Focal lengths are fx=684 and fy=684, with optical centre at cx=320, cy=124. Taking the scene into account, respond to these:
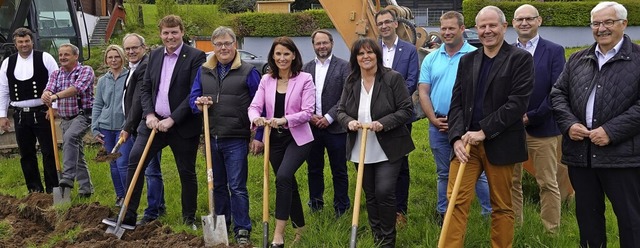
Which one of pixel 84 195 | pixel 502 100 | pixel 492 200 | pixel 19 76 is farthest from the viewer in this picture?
pixel 84 195

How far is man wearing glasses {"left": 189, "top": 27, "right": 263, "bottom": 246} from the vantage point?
5.51 meters

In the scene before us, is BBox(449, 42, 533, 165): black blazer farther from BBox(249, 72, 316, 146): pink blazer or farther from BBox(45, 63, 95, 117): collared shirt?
BBox(45, 63, 95, 117): collared shirt

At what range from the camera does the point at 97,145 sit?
10.2m

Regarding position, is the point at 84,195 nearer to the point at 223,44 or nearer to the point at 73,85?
the point at 73,85

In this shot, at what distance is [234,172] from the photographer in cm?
557

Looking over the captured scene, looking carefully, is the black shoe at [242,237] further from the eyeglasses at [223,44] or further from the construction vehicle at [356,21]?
the construction vehicle at [356,21]

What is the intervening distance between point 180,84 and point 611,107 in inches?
134

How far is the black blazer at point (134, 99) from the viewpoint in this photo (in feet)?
20.0

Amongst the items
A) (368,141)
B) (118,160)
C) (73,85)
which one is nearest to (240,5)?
(73,85)

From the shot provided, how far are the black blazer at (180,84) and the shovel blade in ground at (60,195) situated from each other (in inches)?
64.9

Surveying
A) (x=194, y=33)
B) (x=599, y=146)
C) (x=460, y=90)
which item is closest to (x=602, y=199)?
(x=599, y=146)

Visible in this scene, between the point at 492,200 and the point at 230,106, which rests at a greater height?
the point at 230,106

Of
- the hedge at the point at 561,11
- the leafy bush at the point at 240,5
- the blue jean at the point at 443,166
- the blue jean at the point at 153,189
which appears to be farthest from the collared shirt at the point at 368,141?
the leafy bush at the point at 240,5

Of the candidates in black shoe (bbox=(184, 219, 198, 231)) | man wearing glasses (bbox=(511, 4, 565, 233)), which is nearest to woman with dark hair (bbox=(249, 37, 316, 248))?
black shoe (bbox=(184, 219, 198, 231))
